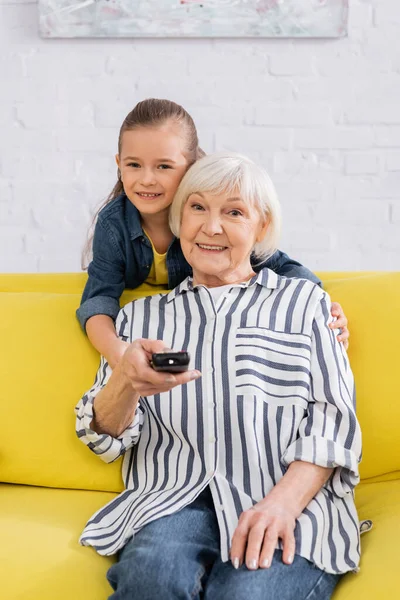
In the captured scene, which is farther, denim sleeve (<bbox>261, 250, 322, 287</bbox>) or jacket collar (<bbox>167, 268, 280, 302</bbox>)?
denim sleeve (<bbox>261, 250, 322, 287</bbox>)

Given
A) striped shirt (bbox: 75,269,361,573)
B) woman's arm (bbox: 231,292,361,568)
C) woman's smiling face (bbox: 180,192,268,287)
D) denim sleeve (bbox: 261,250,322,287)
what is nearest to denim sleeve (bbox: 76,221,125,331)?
striped shirt (bbox: 75,269,361,573)

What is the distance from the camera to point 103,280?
1.89 metres

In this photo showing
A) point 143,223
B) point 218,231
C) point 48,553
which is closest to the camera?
point 48,553

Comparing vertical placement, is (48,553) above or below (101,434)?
below

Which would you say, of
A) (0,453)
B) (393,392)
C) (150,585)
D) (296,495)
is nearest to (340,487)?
(296,495)

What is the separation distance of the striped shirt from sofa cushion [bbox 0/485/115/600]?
5cm

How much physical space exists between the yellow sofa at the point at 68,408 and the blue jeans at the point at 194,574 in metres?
0.19

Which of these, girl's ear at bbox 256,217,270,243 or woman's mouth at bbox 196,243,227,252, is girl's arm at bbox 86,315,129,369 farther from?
girl's ear at bbox 256,217,270,243

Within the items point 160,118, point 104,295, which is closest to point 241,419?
point 104,295

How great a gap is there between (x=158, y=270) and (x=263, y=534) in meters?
0.79

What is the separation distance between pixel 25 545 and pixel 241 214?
76 centimetres

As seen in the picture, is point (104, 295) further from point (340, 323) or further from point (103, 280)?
point (340, 323)

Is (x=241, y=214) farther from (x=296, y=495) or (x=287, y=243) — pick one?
(x=287, y=243)

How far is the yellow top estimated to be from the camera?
1939mm
